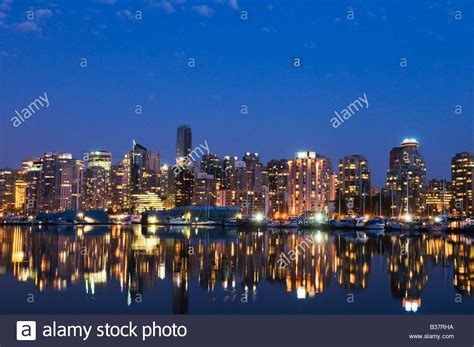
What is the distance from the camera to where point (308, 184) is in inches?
7569

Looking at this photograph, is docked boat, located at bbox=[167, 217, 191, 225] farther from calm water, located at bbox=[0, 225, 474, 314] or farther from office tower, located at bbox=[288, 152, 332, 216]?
calm water, located at bbox=[0, 225, 474, 314]

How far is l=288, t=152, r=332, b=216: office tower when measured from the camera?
19075 centimetres

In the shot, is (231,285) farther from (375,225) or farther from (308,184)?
(308,184)

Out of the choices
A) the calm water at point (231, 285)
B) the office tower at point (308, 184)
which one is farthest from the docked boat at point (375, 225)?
the office tower at point (308, 184)

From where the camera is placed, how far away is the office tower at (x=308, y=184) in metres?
191

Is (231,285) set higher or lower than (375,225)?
lower

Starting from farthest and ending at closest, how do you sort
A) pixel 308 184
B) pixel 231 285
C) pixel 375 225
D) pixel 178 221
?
pixel 308 184, pixel 178 221, pixel 375 225, pixel 231 285

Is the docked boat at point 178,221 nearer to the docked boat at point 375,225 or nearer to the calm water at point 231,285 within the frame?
the docked boat at point 375,225

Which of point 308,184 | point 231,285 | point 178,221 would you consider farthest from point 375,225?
point 308,184

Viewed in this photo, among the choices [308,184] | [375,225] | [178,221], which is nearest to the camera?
[375,225]

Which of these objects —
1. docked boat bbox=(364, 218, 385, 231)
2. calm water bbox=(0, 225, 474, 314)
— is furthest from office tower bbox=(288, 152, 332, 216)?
calm water bbox=(0, 225, 474, 314)

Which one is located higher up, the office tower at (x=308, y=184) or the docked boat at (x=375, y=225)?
the office tower at (x=308, y=184)

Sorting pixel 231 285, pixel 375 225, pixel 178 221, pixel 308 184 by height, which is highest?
pixel 308 184

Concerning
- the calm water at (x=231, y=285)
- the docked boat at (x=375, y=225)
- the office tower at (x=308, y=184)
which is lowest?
the calm water at (x=231, y=285)
